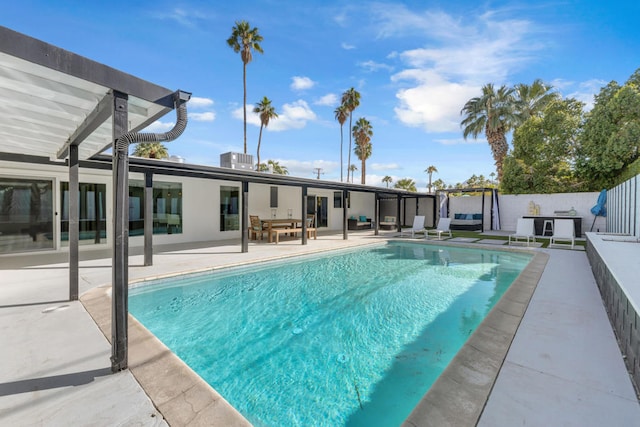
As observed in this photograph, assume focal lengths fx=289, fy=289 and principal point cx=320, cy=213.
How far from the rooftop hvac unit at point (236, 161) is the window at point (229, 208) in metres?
1.05

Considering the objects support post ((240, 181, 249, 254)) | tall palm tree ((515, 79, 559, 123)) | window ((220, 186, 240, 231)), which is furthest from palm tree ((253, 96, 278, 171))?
→ tall palm tree ((515, 79, 559, 123))

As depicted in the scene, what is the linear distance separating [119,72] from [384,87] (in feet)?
37.3

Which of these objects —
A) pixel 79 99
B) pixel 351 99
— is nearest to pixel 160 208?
pixel 79 99

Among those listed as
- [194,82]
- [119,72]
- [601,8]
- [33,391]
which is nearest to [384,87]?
[601,8]

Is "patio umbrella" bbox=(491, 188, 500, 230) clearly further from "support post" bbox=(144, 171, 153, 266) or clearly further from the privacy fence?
"support post" bbox=(144, 171, 153, 266)

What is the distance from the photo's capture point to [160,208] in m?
9.70

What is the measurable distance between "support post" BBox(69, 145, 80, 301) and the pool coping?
2.78 ft

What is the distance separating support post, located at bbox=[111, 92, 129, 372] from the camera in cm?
238

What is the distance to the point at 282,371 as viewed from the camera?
2.99m

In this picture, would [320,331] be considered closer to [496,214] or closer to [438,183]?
[496,214]

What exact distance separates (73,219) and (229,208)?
25.7ft

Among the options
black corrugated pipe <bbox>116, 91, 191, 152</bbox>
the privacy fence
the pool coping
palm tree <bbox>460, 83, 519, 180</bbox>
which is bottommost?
the pool coping

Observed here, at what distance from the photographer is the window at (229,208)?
11.5 m

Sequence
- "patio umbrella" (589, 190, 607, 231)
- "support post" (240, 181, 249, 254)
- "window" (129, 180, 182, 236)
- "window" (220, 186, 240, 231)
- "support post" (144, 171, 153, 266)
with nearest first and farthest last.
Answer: "support post" (144, 171, 153, 266), "support post" (240, 181, 249, 254), "window" (129, 180, 182, 236), "patio umbrella" (589, 190, 607, 231), "window" (220, 186, 240, 231)
